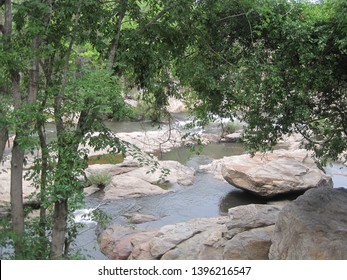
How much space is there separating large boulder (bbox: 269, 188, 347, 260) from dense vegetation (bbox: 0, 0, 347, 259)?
1.46 m

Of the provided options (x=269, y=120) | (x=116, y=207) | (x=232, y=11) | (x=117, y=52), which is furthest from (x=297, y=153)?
(x=117, y=52)

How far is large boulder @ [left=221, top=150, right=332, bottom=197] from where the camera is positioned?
13.4 metres

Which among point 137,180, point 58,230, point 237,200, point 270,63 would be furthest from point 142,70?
point 137,180

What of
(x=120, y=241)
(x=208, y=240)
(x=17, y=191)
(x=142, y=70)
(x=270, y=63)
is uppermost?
(x=270, y=63)

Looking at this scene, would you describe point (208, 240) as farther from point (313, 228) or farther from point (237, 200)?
point (237, 200)

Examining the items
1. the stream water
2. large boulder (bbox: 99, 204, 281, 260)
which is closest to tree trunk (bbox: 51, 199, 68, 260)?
large boulder (bbox: 99, 204, 281, 260)

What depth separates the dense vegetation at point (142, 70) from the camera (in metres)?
5.76

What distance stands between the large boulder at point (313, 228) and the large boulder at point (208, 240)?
86 cm

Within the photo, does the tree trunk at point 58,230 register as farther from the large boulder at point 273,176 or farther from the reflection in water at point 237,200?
the large boulder at point 273,176

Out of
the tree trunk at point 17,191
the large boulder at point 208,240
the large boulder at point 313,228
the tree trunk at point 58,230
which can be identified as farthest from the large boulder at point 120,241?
the large boulder at point 313,228

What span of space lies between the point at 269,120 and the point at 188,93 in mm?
1645

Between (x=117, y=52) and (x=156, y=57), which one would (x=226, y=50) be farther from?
(x=117, y=52)

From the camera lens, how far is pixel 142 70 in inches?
286

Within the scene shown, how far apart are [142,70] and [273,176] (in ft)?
25.2
